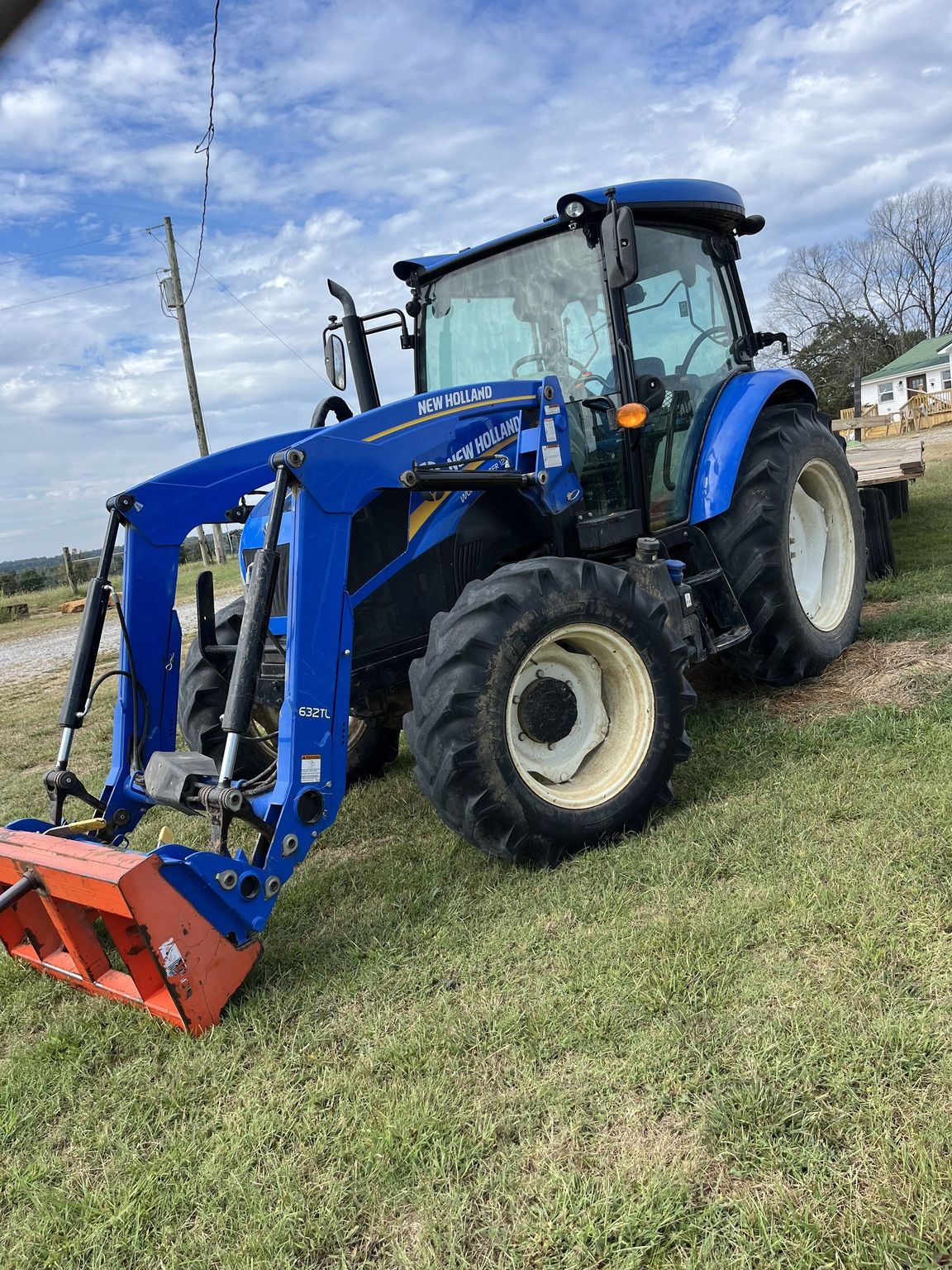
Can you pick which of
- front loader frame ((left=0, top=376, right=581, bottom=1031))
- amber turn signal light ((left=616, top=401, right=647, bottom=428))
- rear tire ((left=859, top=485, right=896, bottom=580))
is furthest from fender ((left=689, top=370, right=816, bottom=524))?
rear tire ((left=859, top=485, right=896, bottom=580))

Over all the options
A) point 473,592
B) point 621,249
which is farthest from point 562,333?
point 473,592

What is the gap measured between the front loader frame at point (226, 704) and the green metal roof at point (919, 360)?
4661 cm

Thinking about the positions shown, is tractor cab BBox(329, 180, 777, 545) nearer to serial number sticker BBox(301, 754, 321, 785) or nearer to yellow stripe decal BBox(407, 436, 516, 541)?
yellow stripe decal BBox(407, 436, 516, 541)

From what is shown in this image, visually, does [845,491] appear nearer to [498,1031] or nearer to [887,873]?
[887,873]

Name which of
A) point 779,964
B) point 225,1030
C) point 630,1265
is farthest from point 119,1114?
point 779,964

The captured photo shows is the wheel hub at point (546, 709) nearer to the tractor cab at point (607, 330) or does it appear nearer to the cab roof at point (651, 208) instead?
the tractor cab at point (607, 330)

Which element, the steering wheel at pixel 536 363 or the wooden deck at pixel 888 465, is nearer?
the steering wheel at pixel 536 363

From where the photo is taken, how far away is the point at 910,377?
4675cm

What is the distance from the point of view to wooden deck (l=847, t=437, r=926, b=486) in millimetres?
7721

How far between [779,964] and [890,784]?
125 cm

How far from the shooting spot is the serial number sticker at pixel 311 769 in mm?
3039

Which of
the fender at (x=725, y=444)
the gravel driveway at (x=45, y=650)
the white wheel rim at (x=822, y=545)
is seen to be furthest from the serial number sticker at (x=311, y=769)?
the gravel driveway at (x=45, y=650)

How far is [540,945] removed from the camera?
289 centimetres

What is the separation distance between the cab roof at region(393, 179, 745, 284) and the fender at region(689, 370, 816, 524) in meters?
0.88
